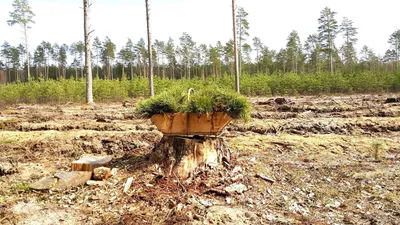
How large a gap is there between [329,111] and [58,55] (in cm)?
7095

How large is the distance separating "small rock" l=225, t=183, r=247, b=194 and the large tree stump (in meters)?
0.43

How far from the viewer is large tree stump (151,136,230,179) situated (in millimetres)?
3858

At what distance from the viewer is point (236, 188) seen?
3734mm

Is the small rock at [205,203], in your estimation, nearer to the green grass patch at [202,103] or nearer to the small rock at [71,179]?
the green grass patch at [202,103]

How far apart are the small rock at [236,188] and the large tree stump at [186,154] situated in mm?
432

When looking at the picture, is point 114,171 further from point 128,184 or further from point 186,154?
point 186,154

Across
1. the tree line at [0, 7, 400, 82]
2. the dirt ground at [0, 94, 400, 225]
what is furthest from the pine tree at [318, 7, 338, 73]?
the dirt ground at [0, 94, 400, 225]

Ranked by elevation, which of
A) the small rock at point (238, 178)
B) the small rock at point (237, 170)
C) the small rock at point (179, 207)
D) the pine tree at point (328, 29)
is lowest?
the small rock at point (179, 207)

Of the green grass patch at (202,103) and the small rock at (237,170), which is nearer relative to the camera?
the green grass patch at (202,103)

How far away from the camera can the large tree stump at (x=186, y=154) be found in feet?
12.7

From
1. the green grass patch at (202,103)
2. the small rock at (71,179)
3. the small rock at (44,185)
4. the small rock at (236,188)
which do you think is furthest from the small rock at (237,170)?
the small rock at (44,185)

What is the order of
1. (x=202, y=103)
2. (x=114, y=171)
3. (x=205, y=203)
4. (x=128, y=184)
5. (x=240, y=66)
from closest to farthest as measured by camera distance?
(x=205, y=203) → (x=128, y=184) → (x=202, y=103) → (x=114, y=171) → (x=240, y=66)

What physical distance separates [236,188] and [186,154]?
2.49ft

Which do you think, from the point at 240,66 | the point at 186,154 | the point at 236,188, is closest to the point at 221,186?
the point at 236,188
